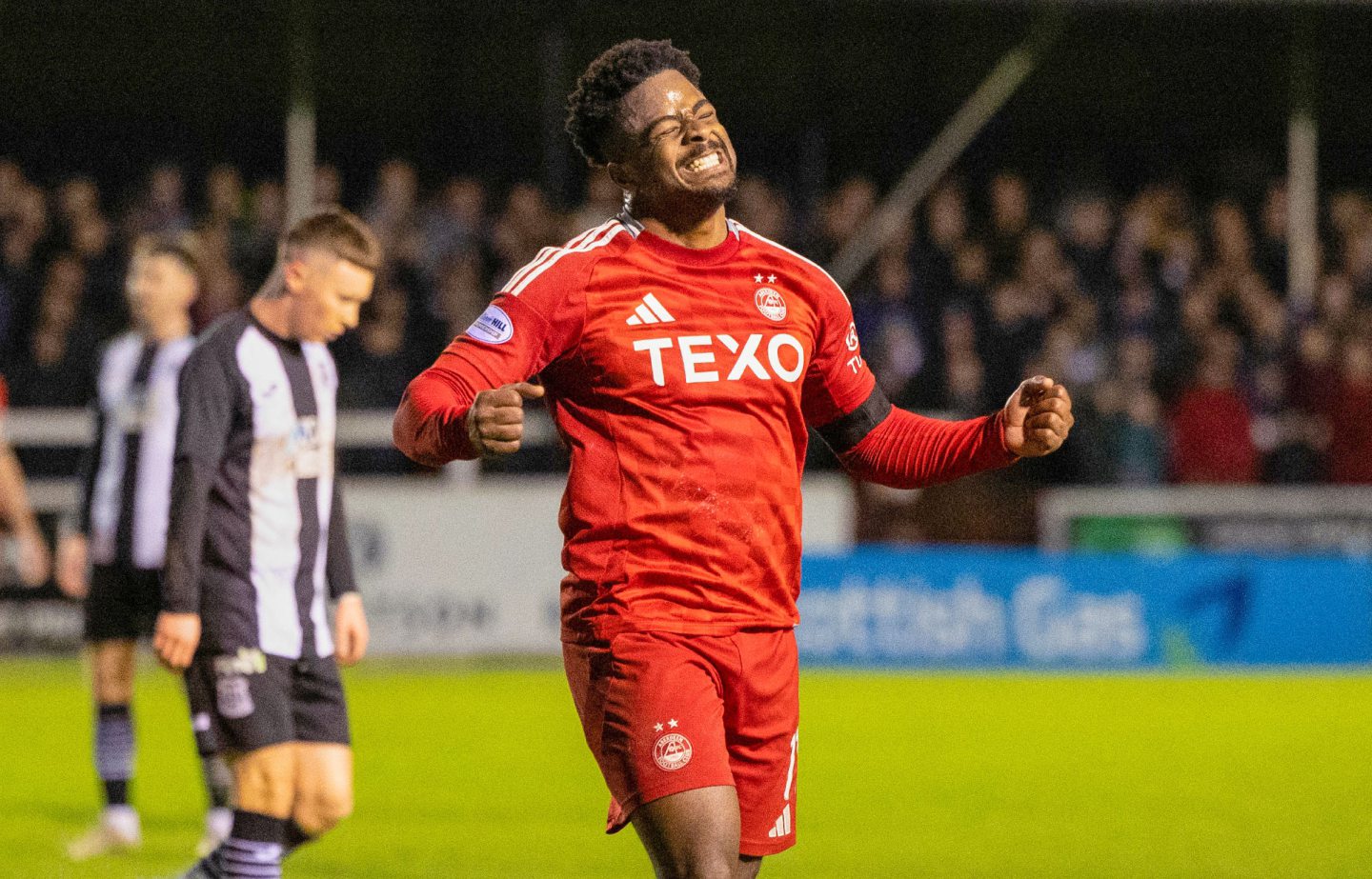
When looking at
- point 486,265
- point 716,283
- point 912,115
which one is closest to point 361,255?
point 716,283

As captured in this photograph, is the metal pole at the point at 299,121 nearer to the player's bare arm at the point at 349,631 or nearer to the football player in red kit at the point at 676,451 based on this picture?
the player's bare arm at the point at 349,631

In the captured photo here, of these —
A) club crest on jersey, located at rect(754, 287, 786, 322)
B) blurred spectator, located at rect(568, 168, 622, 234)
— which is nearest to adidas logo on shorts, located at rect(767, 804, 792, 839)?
club crest on jersey, located at rect(754, 287, 786, 322)

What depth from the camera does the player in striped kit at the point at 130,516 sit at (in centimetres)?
738

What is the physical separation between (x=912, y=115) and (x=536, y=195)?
5287 millimetres

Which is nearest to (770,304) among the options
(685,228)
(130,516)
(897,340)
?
(685,228)

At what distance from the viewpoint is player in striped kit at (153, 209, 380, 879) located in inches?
205

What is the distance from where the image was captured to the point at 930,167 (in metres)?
16.8

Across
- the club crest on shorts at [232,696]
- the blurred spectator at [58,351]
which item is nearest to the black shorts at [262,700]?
the club crest on shorts at [232,696]

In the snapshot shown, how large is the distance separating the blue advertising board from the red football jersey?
983 centimetres

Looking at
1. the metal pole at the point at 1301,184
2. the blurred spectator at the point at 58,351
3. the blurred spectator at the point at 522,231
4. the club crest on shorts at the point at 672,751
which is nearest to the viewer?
the club crest on shorts at the point at 672,751

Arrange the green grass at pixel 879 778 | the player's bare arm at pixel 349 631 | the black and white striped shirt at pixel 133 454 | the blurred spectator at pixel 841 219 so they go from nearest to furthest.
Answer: the player's bare arm at pixel 349 631 < the green grass at pixel 879 778 < the black and white striped shirt at pixel 133 454 < the blurred spectator at pixel 841 219

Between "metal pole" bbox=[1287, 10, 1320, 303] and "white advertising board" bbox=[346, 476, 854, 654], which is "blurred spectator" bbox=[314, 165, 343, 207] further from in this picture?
"metal pole" bbox=[1287, 10, 1320, 303]

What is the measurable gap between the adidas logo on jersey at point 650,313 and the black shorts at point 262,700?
1.86 metres

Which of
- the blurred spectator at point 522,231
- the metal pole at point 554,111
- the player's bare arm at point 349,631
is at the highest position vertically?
the metal pole at point 554,111
